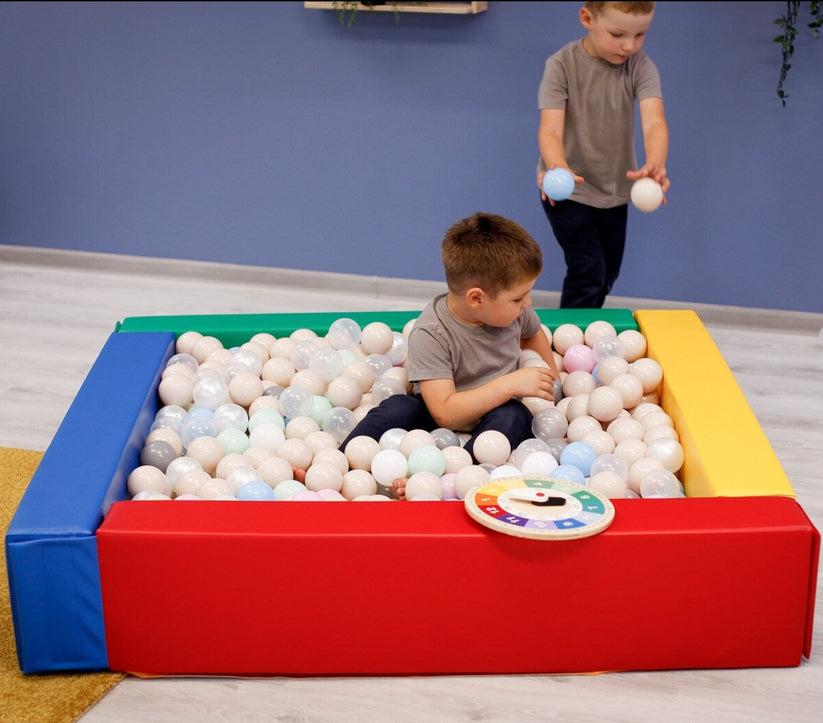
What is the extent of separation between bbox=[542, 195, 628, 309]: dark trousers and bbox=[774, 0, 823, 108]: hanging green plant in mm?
614

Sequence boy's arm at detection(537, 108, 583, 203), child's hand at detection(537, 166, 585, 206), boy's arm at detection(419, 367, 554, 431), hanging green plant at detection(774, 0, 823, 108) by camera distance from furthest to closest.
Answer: hanging green plant at detection(774, 0, 823, 108) < boy's arm at detection(537, 108, 583, 203) < child's hand at detection(537, 166, 585, 206) < boy's arm at detection(419, 367, 554, 431)

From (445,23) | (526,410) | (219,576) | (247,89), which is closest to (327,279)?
(247,89)

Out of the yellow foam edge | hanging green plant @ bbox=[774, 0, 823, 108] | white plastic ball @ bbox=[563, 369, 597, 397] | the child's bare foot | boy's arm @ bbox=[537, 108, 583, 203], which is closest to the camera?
the yellow foam edge

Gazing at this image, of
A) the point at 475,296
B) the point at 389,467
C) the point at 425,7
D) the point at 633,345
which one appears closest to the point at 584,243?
the point at 633,345

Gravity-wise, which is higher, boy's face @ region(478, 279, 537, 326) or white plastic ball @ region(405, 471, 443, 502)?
boy's face @ region(478, 279, 537, 326)

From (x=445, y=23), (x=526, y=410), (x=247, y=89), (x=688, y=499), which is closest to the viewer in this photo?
(x=688, y=499)

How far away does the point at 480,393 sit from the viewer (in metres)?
2.08

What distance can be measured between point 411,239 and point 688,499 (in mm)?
1886

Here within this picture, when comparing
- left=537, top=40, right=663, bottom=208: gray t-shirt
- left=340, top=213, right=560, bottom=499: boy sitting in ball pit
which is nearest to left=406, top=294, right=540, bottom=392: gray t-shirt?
left=340, top=213, right=560, bottom=499: boy sitting in ball pit

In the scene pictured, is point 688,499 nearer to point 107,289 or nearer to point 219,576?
point 219,576

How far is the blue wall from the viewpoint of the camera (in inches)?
121

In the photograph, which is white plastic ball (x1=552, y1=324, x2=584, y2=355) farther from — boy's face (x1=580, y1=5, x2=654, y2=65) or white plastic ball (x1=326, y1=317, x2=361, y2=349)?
boy's face (x1=580, y1=5, x2=654, y2=65)

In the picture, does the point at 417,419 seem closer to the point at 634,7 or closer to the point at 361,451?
the point at 361,451

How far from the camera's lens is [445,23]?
10.5 feet
